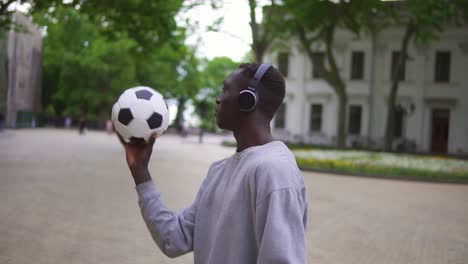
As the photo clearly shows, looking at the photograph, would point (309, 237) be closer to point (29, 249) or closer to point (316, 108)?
point (29, 249)

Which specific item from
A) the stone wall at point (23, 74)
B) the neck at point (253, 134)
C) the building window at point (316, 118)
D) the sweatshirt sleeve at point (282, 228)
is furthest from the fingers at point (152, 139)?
the stone wall at point (23, 74)

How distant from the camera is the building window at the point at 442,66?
37.9 meters

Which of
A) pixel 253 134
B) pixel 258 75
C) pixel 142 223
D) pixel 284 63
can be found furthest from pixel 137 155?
pixel 284 63

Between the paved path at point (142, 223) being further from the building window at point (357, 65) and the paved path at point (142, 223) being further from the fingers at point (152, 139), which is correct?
the building window at point (357, 65)

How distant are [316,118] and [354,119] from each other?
9.89ft

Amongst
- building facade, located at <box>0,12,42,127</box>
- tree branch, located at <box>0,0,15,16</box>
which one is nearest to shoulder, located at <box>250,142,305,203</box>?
tree branch, located at <box>0,0,15,16</box>

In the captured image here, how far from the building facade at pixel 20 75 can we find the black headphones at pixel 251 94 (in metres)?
43.0

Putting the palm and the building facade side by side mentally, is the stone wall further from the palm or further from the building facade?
the palm

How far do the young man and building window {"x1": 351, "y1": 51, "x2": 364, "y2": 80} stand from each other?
39564mm

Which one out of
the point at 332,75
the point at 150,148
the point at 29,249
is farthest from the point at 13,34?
the point at 150,148

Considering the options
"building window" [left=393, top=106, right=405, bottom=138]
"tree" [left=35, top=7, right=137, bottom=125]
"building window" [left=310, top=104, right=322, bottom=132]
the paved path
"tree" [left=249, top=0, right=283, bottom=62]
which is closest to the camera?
the paved path

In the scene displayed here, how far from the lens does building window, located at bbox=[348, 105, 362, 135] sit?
131 feet

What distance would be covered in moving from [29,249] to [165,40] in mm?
15027

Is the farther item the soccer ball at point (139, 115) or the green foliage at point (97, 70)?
the green foliage at point (97, 70)
